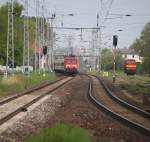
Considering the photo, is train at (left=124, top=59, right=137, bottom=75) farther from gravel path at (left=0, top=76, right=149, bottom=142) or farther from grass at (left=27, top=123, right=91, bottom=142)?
grass at (left=27, top=123, right=91, bottom=142)

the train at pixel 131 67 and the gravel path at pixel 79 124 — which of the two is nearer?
the gravel path at pixel 79 124

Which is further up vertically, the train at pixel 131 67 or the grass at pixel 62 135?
the grass at pixel 62 135

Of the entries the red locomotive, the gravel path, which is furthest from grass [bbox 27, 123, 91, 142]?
the red locomotive

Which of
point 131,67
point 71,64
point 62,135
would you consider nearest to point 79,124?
point 62,135

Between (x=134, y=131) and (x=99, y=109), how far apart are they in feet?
24.7

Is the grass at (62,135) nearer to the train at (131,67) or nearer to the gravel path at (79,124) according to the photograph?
the gravel path at (79,124)

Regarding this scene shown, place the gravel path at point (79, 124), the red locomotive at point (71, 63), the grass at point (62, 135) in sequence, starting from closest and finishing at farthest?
the grass at point (62, 135) < the gravel path at point (79, 124) < the red locomotive at point (71, 63)

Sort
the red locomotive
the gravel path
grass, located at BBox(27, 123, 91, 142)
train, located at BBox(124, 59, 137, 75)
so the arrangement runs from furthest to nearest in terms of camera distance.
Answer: train, located at BBox(124, 59, 137, 75) < the red locomotive < the gravel path < grass, located at BBox(27, 123, 91, 142)

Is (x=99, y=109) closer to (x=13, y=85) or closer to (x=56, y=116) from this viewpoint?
(x=56, y=116)

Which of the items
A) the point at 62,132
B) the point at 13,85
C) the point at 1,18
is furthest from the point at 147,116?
the point at 1,18

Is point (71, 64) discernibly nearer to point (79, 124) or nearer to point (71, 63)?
point (71, 63)

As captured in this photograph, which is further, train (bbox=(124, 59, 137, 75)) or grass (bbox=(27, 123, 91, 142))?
train (bbox=(124, 59, 137, 75))

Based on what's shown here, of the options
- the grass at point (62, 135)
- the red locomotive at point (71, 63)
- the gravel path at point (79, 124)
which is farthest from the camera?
the red locomotive at point (71, 63)

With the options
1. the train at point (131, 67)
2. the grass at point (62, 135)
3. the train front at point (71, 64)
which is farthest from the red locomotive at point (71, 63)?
the grass at point (62, 135)
